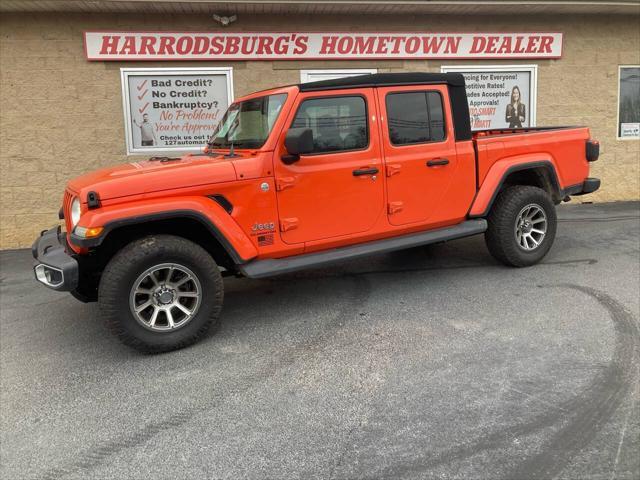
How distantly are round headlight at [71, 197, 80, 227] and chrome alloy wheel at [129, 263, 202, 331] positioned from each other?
0.67 meters

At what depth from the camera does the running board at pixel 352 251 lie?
4375 mm

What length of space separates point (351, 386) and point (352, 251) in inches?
61.2

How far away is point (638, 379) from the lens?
132 inches

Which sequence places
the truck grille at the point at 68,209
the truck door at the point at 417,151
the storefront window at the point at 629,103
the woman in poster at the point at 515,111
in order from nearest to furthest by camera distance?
the truck grille at the point at 68,209 → the truck door at the point at 417,151 → the woman in poster at the point at 515,111 → the storefront window at the point at 629,103

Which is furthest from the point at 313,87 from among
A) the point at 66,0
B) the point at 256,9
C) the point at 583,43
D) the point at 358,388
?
the point at 583,43

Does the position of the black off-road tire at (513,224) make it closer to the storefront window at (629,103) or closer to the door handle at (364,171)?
the door handle at (364,171)

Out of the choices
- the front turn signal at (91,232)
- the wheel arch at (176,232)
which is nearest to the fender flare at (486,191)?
the wheel arch at (176,232)

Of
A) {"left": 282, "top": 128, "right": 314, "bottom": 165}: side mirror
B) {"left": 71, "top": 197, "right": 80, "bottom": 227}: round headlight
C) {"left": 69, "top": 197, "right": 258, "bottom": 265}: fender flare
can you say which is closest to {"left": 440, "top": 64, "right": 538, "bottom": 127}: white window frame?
{"left": 282, "top": 128, "right": 314, "bottom": 165}: side mirror

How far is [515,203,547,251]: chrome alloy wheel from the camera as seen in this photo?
5.77 m

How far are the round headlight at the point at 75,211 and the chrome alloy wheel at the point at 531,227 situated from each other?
4213 mm

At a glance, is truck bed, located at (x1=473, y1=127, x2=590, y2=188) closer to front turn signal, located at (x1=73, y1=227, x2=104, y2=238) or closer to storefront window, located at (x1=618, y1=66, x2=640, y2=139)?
front turn signal, located at (x1=73, y1=227, x2=104, y2=238)

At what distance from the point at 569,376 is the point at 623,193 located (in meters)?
7.80

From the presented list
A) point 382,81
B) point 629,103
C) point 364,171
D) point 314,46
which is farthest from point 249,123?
point 629,103

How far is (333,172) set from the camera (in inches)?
180
